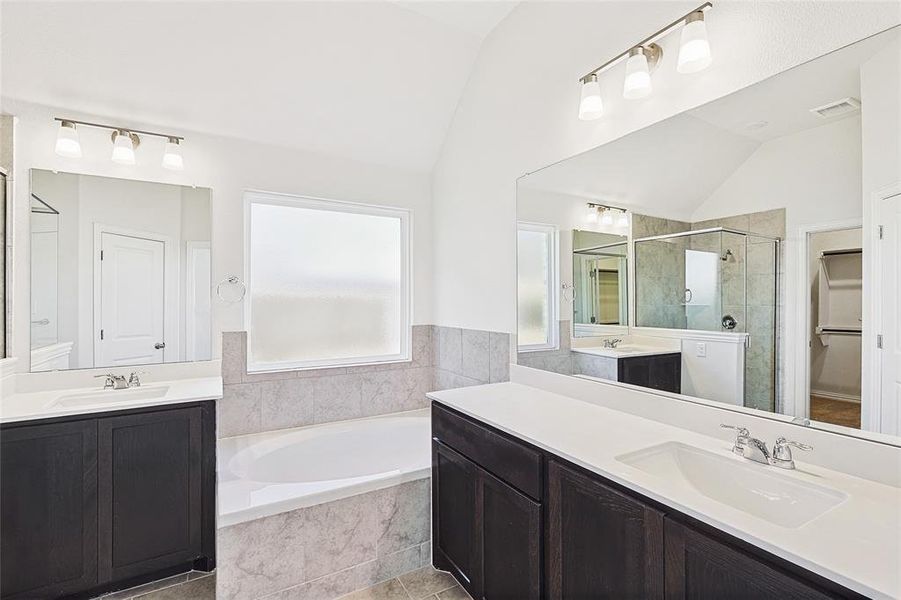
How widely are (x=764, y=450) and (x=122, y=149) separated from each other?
10.6 feet

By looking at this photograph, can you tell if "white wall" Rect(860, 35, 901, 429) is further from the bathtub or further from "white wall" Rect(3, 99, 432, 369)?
"white wall" Rect(3, 99, 432, 369)

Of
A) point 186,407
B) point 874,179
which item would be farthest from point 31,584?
point 874,179

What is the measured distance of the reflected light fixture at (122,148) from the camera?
2412mm

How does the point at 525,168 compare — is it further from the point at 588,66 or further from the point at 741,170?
the point at 741,170

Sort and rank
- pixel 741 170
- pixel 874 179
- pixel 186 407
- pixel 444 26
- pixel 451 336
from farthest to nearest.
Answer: pixel 451 336, pixel 444 26, pixel 186 407, pixel 741 170, pixel 874 179

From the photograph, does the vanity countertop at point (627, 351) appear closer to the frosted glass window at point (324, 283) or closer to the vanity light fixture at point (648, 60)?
the vanity light fixture at point (648, 60)

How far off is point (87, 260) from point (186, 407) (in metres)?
1.08

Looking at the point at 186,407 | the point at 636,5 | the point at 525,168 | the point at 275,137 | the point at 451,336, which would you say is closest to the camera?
the point at 636,5

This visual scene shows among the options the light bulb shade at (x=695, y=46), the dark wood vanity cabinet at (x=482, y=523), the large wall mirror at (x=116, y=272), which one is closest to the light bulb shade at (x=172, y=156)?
the large wall mirror at (x=116, y=272)

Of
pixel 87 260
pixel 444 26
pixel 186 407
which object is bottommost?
pixel 186 407

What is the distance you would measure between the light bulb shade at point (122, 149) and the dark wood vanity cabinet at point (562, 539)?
2.21m

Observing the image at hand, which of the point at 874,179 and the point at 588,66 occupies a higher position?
the point at 588,66

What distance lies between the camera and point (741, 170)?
1.53 meters

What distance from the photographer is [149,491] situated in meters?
2.10
